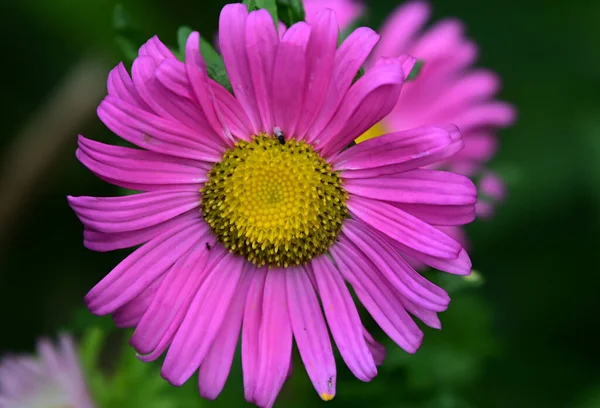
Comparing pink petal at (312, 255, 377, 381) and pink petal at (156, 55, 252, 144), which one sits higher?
pink petal at (156, 55, 252, 144)

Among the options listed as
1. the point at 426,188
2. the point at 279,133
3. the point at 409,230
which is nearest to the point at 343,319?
the point at 409,230

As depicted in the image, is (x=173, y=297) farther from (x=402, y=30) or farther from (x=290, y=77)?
(x=402, y=30)

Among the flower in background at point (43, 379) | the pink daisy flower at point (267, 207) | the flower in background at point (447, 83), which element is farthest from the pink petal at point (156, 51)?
the flower in background at point (447, 83)

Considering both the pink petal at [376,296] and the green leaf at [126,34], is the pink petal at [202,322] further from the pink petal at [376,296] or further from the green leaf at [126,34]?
the green leaf at [126,34]

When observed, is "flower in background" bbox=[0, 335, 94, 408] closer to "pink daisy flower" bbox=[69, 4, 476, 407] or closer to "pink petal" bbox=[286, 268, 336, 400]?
"pink daisy flower" bbox=[69, 4, 476, 407]

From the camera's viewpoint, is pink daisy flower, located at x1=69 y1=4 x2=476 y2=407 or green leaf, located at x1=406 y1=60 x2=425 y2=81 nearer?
pink daisy flower, located at x1=69 y1=4 x2=476 y2=407

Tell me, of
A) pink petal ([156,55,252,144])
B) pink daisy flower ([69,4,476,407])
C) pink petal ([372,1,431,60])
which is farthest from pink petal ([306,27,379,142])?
pink petal ([372,1,431,60])
